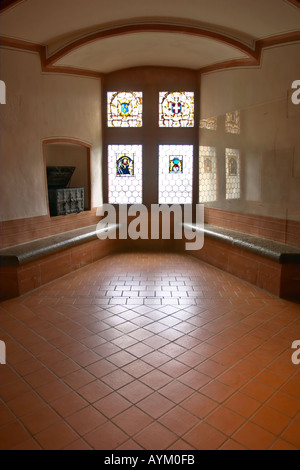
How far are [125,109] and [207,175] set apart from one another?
2.32 metres

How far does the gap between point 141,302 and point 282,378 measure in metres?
2.26

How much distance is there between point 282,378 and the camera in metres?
3.19

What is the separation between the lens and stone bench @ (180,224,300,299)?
5070 mm

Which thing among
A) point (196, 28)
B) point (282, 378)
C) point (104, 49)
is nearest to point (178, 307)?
point (282, 378)

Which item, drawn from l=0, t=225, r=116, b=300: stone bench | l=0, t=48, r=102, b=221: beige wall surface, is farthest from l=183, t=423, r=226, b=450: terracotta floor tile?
l=0, t=48, r=102, b=221: beige wall surface

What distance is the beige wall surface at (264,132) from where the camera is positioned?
530cm

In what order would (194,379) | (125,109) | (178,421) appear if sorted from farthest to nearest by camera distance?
1. (125,109)
2. (194,379)
3. (178,421)

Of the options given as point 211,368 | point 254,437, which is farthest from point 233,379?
point 254,437

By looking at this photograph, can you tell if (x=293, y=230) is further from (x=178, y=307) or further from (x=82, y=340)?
(x=82, y=340)

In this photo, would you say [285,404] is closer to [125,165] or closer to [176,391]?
[176,391]

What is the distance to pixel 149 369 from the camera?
3326 millimetres

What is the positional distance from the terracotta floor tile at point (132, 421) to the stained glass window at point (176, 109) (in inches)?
247

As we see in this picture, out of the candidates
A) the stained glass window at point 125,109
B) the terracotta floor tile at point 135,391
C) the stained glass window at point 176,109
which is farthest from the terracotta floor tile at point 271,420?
the stained glass window at point 125,109

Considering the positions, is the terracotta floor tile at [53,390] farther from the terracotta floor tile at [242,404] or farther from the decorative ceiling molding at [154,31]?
the decorative ceiling molding at [154,31]
